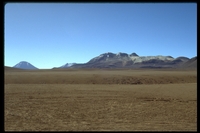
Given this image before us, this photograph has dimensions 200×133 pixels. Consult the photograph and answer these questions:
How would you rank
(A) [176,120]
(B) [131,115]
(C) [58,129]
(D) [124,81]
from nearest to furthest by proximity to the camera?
(C) [58,129] → (A) [176,120] → (B) [131,115] → (D) [124,81]

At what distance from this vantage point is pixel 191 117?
9117mm

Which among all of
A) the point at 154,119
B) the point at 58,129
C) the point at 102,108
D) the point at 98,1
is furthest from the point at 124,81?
the point at 98,1

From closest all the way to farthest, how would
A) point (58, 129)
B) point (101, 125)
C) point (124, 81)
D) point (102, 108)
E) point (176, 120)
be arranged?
point (58, 129) < point (101, 125) < point (176, 120) < point (102, 108) < point (124, 81)

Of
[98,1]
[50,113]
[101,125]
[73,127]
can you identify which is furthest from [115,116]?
[98,1]

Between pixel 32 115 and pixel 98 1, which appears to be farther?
pixel 32 115

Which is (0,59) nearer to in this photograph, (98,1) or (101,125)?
(98,1)

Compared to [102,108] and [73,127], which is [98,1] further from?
[102,108]

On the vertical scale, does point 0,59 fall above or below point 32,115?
above

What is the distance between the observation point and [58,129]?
23.1 ft

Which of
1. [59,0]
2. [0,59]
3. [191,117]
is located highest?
[59,0]

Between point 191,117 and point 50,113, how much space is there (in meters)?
6.26

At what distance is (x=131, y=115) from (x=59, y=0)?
7658mm

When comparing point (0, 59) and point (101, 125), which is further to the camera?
point (101, 125)

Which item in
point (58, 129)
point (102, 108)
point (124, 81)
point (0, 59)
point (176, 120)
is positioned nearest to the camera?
point (0, 59)
